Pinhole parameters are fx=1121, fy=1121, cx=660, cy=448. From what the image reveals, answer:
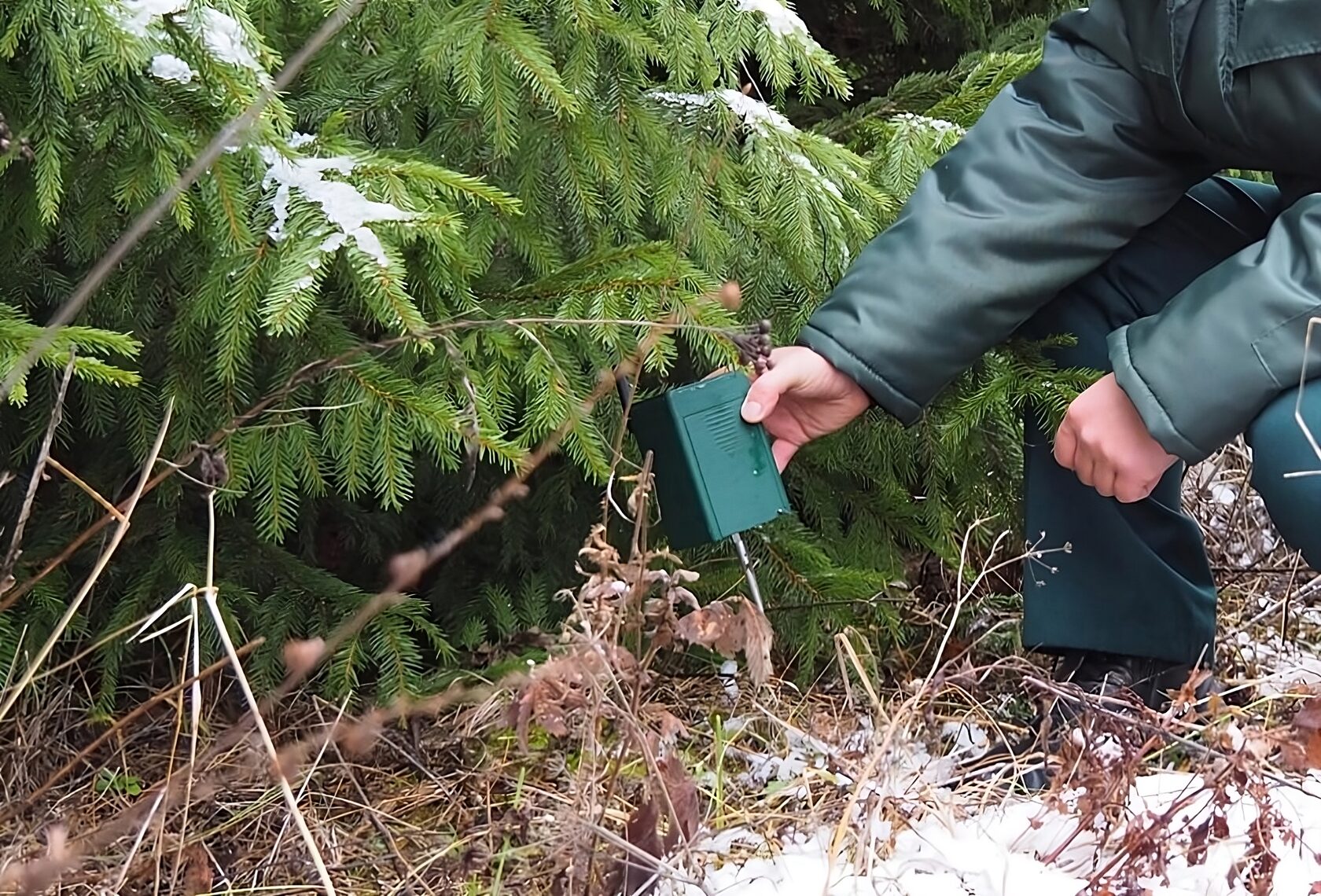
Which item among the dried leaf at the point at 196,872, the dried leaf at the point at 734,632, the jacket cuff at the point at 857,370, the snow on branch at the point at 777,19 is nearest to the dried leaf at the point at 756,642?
the dried leaf at the point at 734,632

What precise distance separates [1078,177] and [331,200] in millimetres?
998

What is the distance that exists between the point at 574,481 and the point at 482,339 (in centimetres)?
53

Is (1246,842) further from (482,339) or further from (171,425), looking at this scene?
(171,425)

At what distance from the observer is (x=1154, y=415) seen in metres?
1.30

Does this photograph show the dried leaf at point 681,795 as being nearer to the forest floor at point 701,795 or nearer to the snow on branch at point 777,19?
the forest floor at point 701,795

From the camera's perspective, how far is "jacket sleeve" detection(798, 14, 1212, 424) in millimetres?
1525

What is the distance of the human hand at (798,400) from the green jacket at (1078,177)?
0.03m

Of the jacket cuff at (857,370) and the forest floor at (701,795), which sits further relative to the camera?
the jacket cuff at (857,370)

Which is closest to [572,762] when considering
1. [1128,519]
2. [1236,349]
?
[1128,519]

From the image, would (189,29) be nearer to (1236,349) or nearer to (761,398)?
(761,398)

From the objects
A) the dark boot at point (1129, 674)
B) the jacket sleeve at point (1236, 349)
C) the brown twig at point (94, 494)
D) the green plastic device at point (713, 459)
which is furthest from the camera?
the dark boot at point (1129, 674)

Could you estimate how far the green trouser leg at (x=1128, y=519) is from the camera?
64.2 inches

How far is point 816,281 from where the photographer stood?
1763 mm

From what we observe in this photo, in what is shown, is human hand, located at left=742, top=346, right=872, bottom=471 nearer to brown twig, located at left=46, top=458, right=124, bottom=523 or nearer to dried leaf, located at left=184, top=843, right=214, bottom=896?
brown twig, located at left=46, top=458, right=124, bottom=523
